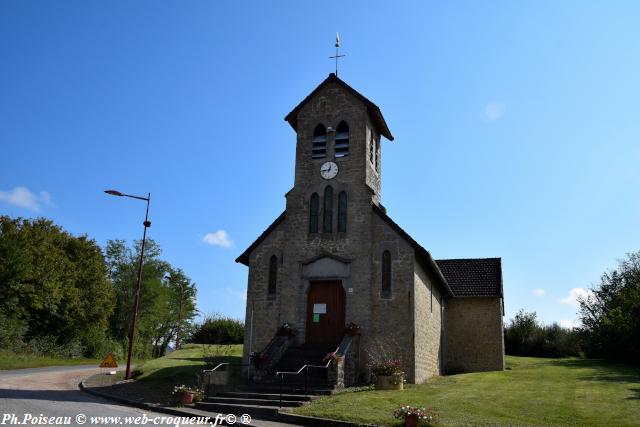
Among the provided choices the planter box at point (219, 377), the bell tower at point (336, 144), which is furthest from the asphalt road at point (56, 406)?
the bell tower at point (336, 144)

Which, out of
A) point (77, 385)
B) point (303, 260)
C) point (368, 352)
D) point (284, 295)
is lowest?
point (77, 385)

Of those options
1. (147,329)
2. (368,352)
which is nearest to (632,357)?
(368,352)

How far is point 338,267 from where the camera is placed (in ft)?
72.6

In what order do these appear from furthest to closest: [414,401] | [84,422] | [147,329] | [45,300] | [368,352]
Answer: [147,329], [45,300], [368,352], [414,401], [84,422]

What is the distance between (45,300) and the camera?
1485 inches

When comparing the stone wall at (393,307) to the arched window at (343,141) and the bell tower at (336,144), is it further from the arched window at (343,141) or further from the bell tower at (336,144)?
A: the arched window at (343,141)

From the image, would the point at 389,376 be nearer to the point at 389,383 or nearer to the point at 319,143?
the point at 389,383

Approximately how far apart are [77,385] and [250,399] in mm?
9926

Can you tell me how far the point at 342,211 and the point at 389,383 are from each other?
755 cm

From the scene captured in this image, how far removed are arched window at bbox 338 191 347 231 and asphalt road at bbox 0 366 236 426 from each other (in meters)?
10.5

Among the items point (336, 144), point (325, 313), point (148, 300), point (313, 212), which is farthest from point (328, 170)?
point (148, 300)

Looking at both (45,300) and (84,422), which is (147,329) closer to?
(45,300)

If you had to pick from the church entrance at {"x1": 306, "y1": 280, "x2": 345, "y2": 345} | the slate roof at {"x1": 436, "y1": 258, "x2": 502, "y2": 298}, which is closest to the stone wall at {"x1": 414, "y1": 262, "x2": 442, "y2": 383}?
the church entrance at {"x1": 306, "y1": 280, "x2": 345, "y2": 345}

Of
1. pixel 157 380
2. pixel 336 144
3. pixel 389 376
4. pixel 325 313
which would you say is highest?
pixel 336 144
